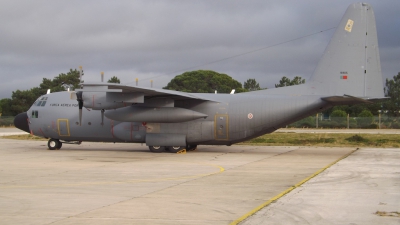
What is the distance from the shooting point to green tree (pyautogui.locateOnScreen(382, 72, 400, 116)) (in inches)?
2987

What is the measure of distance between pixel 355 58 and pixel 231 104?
6.47 m

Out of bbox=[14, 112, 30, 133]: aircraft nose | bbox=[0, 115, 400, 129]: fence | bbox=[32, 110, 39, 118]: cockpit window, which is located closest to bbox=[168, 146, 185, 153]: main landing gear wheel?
bbox=[32, 110, 39, 118]: cockpit window

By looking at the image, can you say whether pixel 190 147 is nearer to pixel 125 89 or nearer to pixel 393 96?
pixel 125 89

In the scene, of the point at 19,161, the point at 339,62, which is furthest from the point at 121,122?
the point at 339,62

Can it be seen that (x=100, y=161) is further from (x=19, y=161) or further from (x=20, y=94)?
(x=20, y=94)

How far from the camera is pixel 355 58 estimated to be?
22.4 m

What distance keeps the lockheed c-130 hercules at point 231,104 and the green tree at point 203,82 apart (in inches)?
1778

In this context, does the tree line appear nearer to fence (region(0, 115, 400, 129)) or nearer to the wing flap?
fence (region(0, 115, 400, 129))

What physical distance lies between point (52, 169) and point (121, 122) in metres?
8.19

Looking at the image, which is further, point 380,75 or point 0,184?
point 380,75

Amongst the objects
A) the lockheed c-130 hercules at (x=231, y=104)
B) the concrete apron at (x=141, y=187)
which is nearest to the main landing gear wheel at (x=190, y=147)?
the lockheed c-130 hercules at (x=231, y=104)

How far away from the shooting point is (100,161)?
64.4ft

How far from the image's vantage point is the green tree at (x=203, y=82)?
70.8m

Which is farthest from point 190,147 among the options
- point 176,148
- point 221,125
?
point 221,125
